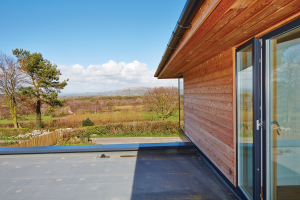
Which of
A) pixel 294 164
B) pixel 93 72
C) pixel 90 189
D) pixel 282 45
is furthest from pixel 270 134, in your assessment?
pixel 93 72

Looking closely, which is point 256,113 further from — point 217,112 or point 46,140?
point 46,140

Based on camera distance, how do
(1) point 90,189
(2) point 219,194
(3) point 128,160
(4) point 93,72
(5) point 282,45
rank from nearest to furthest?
(5) point 282,45, (2) point 219,194, (1) point 90,189, (3) point 128,160, (4) point 93,72

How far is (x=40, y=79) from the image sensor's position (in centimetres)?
1477

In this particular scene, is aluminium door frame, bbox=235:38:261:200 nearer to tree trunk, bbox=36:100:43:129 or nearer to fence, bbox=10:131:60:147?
fence, bbox=10:131:60:147

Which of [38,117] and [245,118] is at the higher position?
[245,118]

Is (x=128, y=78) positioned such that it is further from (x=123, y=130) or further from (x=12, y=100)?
(x=123, y=130)

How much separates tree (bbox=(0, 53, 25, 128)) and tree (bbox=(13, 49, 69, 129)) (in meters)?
0.61

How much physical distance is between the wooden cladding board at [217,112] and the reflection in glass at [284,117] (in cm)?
80

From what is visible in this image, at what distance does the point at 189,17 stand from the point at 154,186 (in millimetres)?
2245

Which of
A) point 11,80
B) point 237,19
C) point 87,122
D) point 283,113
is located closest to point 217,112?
point 283,113

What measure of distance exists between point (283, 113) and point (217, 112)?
58.9 inches

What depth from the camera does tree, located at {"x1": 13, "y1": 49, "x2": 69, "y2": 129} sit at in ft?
48.9

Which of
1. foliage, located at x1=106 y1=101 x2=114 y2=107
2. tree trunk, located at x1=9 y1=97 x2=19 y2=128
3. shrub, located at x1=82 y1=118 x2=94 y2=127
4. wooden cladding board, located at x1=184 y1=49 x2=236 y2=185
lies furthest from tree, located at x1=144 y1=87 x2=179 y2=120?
tree trunk, located at x1=9 y1=97 x2=19 y2=128

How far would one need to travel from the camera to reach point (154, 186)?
247 cm
